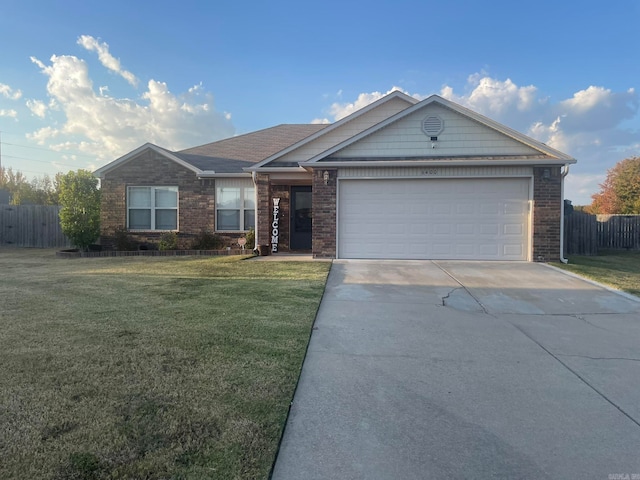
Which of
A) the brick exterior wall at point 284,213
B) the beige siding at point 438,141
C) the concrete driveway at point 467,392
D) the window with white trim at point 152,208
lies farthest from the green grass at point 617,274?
the window with white trim at point 152,208

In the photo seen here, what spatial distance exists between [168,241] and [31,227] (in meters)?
8.60

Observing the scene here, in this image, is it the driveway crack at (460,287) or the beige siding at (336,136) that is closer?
the driveway crack at (460,287)

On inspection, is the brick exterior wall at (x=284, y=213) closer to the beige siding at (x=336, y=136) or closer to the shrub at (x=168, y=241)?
the beige siding at (x=336, y=136)

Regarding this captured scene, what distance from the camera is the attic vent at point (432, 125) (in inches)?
437

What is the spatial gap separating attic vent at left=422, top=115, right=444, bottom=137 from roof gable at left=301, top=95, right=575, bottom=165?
0.04 metres

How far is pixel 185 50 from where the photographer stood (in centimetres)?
1367

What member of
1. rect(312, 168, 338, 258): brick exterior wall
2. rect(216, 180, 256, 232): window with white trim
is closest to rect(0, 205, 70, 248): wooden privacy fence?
rect(216, 180, 256, 232): window with white trim

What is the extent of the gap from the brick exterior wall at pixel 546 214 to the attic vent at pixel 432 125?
112 inches

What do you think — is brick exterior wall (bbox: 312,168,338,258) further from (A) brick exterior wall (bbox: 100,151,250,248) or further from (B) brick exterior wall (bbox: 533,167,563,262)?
(B) brick exterior wall (bbox: 533,167,563,262)

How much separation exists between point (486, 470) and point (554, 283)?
22.7 ft

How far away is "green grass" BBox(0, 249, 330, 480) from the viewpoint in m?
2.30

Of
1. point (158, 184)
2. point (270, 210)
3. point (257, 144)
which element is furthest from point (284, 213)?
point (158, 184)

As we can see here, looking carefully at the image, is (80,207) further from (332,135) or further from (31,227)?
(332,135)

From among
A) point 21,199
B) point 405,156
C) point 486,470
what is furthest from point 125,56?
point 21,199
